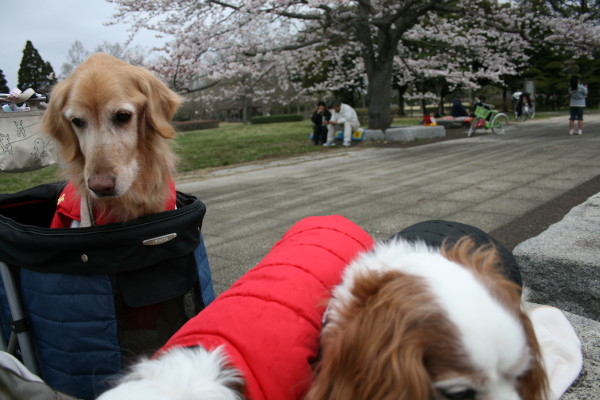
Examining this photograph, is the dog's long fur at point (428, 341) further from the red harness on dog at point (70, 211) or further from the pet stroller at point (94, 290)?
the red harness on dog at point (70, 211)

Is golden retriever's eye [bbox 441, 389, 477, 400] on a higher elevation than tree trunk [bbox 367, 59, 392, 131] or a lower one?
lower

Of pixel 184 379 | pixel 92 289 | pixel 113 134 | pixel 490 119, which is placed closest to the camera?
pixel 184 379

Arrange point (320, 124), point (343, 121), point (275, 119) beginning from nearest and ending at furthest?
point (343, 121) → point (320, 124) → point (275, 119)

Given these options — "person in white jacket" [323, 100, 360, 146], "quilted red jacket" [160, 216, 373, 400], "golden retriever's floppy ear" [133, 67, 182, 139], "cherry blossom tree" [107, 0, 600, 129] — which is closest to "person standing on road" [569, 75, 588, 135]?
"cherry blossom tree" [107, 0, 600, 129]

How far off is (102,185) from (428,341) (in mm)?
1503

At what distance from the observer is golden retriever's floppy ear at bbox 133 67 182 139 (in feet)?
7.25

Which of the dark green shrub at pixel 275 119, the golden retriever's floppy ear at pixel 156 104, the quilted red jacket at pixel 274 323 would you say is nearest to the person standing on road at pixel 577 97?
the golden retriever's floppy ear at pixel 156 104

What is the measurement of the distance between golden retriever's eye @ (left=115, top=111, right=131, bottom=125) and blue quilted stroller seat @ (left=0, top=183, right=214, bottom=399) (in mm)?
558

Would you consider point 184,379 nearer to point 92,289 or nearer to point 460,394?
point 460,394

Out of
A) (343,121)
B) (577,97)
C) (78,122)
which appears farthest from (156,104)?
(577,97)

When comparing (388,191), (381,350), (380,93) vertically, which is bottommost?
(388,191)

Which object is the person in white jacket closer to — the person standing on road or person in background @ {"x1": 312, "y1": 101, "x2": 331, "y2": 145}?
person in background @ {"x1": 312, "y1": 101, "x2": 331, "y2": 145}

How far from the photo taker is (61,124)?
218 cm

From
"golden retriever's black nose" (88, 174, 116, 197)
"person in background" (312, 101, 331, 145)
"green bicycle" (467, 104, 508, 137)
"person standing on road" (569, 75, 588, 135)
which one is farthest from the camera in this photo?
"green bicycle" (467, 104, 508, 137)
